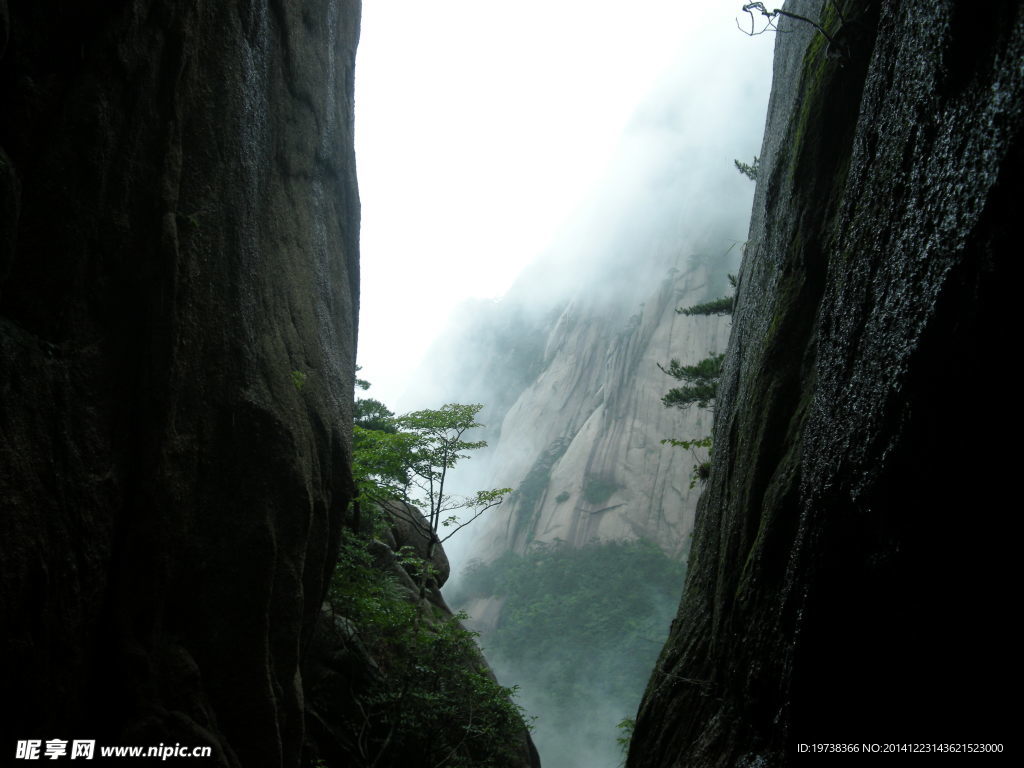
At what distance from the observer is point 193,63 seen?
5.68 meters

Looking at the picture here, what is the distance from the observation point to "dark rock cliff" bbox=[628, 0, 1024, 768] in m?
3.17

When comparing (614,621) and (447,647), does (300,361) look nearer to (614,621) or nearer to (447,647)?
(447,647)

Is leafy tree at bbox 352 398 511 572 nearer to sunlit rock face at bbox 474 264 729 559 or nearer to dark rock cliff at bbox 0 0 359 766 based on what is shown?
dark rock cliff at bbox 0 0 359 766

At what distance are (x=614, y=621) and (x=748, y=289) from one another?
3108 cm

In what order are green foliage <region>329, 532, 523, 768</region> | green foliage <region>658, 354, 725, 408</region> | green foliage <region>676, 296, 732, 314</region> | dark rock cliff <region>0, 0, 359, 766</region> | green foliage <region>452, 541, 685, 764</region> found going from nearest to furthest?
dark rock cliff <region>0, 0, 359, 766</region> → green foliage <region>329, 532, 523, 768</region> → green foliage <region>658, 354, 725, 408</region> → green foliage <region>676, 296, 732, 314</region> → green foliage <region>452, 541, 685, 764</region>

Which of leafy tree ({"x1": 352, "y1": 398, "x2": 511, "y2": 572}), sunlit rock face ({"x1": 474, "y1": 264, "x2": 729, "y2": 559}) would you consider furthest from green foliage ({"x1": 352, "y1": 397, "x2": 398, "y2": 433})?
sunlit rock face ({"x1": 474, "y1": 264, "x2": 729, "y2": 559})

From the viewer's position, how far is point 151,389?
203 inches

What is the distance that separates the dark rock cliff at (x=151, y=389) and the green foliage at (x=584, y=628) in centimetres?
2948

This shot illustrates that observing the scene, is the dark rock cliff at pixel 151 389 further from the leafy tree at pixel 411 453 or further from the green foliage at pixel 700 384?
the green foliage at pixel 700 384

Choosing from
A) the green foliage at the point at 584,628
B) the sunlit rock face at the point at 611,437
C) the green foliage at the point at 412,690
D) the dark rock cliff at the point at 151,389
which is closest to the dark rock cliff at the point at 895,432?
the dark rock cliff at the point at 151,389

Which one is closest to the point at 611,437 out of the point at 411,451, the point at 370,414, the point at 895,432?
the point at 370,414

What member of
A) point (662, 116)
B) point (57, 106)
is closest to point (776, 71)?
point (57, 106)

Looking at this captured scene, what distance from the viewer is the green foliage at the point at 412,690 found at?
11078 mm

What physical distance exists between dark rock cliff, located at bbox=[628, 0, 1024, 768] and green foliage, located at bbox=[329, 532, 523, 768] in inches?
246
